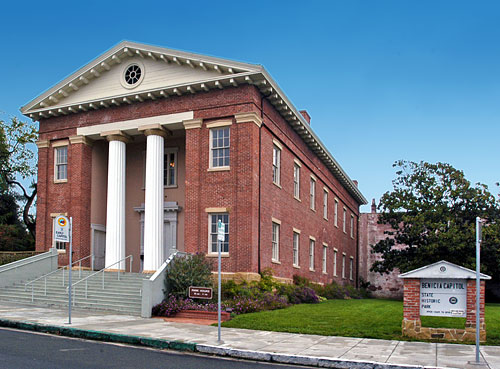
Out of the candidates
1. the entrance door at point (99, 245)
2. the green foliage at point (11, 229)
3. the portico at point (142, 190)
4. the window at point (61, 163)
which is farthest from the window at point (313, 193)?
the green foliage at point (11, 229)

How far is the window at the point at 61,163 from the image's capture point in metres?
27.5

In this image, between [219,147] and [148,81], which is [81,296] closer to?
[219,147]

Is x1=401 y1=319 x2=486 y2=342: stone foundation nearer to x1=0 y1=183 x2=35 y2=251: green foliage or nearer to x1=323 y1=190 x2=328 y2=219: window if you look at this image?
x1=323 y1=190 x2=328 y2=219: window

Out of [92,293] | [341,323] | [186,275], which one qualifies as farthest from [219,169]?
[341,323]

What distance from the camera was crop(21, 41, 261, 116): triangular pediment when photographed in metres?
23.2

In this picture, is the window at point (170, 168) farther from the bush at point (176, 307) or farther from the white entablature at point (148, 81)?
the bush at point (176, 307)

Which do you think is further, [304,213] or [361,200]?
[361,200]

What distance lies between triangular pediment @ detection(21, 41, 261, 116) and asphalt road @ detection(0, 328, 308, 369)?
1329 centimetres

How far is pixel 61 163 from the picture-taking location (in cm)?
2758

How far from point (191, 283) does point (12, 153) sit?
27073 mm

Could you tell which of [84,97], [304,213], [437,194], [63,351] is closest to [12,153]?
[84,97]

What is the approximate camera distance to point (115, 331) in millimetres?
14023

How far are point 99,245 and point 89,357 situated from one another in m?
17.1

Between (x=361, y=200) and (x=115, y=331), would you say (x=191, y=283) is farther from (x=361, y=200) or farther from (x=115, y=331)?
(x=361, y=200)
